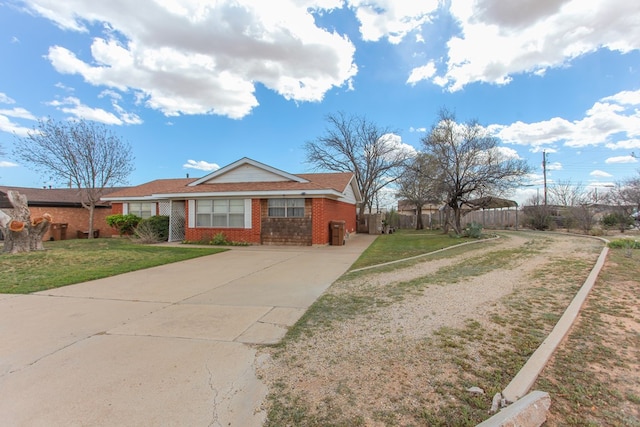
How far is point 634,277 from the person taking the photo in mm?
6418

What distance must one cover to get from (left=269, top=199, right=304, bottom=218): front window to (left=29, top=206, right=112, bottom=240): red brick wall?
13.6 m

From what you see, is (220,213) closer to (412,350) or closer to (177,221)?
(177,221)

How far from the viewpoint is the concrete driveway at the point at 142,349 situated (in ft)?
8.42

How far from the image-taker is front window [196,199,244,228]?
1600cm

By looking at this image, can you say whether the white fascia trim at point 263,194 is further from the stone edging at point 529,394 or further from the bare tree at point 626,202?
the bare tree at point 626,202

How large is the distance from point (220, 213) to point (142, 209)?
753 cm

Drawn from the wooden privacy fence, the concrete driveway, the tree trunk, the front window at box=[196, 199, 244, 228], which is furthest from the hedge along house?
the wooden privacy fence

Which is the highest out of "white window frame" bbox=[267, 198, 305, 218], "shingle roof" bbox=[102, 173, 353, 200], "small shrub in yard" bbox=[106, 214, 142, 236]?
"shingle roof" bbox=[102, 173, 353, 200]

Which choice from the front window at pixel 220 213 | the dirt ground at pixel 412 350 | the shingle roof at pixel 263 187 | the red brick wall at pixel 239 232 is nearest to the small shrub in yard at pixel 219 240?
the red brick wall at pixel 239 232

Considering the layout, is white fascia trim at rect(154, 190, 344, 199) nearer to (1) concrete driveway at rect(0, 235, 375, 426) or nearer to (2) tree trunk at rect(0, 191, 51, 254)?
(2) tree trunk at rect(0, 191, 51, 254)

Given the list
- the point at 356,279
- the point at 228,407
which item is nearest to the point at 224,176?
the point at 356,279

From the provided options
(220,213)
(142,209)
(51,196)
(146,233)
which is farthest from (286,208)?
(51,196)

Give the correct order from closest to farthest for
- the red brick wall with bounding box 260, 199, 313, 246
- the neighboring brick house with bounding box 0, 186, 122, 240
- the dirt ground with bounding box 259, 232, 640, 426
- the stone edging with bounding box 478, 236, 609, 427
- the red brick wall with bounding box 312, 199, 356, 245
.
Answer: the stone edging with bounding box 478, 236, 609, 427 < the dirt ground with bounding box 259, 232, 640, 426 < the red brick wall with bounding box 312, 199, 356, 245 < the red brick wall with bounding box 260, 199, 313, 246 < the neighboring brick house with bounding box 0, 186, 122, 240

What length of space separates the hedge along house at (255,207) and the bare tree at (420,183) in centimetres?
542
